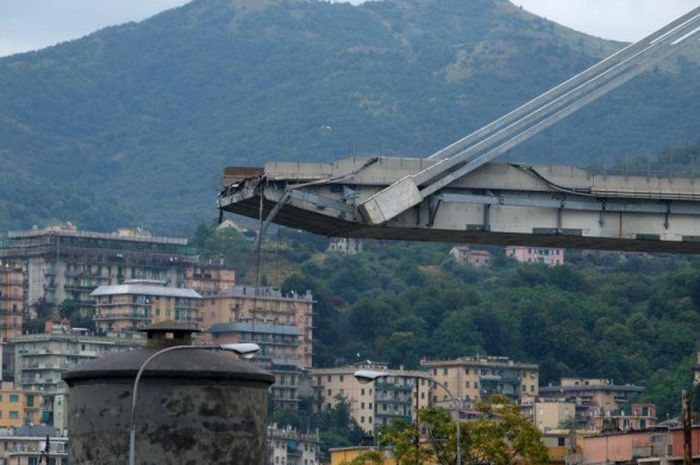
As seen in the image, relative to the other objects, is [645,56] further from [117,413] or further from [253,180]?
[117,413]

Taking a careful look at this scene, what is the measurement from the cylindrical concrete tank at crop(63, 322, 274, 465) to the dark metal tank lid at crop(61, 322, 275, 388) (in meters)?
0.02

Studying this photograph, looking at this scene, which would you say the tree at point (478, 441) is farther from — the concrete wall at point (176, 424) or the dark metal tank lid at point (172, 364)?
the concrete wall at point (176, 424)

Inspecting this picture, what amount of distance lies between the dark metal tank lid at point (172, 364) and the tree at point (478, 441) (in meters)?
40.6

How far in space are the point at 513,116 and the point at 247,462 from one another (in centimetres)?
4462

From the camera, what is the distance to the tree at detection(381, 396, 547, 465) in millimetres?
98312

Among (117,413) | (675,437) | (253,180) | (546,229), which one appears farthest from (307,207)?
(117,413)

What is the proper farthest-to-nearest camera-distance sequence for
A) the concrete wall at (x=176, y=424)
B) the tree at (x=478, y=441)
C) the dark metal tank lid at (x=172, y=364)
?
the tree at (x=478, y=441)
the dark metal tank lid at (x=172, y=364)
the concrete wall at (x=176, y=424)

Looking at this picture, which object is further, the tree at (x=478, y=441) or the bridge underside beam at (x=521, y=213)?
the tree at (x=478, y=441)

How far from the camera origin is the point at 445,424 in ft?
332

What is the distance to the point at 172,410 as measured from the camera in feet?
180

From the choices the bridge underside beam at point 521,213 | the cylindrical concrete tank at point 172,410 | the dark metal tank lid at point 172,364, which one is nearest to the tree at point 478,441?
the bridge underside beam at point 521,213

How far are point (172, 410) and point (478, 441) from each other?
4471 cm

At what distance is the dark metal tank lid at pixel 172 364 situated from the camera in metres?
54.7

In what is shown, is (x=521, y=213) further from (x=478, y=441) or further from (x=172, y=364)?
(x=172, y=364)
